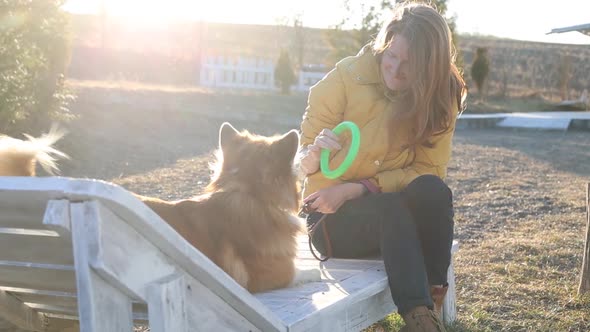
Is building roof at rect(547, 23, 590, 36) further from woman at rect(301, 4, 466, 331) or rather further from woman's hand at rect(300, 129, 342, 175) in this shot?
woman's hand at rect(300, 129, 342, 175)

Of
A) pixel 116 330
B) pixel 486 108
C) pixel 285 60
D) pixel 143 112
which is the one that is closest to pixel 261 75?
pixel 285 60

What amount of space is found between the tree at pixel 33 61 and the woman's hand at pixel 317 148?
183 inches

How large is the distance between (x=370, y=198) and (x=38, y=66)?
6187 millimetres

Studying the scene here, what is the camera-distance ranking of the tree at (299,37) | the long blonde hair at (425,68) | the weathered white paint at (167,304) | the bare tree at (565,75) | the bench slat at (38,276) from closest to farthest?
the weathered white paint at (167,304) < the bench slat at (38,276) < the long blonde hair at (425,68) < the tree at (299,37) < the bare tree at (565,75)

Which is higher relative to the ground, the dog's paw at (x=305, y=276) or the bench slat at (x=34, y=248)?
the bench slat at (x=34, y=248)

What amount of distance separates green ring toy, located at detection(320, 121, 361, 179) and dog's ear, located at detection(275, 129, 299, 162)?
Answer: 0.31 meters

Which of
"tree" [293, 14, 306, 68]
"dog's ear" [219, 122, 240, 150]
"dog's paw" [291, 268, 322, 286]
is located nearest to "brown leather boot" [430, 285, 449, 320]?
"dog's paw" [291, 268, 322, 286]

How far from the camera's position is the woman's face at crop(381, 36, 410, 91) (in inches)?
129

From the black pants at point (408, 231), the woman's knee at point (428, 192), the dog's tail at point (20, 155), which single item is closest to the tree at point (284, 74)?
the black pants at point (408, 231)

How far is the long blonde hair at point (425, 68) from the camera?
3.24m

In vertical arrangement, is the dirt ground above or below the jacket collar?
below

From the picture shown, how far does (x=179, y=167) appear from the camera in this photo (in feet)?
29.3

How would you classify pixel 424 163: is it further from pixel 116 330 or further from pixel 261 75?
pixel 261 75

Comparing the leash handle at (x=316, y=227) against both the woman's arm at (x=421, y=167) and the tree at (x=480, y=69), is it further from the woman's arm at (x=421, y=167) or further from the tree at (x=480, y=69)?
the tree at (x=480, y=69)
